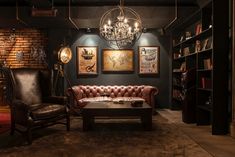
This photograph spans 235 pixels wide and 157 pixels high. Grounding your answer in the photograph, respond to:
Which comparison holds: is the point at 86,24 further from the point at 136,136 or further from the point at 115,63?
the point at 136,136

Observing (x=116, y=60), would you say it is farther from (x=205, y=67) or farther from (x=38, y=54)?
(x=205, y=67)

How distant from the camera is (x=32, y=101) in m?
5.09

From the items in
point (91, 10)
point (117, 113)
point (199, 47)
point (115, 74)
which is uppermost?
point (91, 10)

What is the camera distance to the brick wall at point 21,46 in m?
8.52

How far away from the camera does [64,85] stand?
8.06 m

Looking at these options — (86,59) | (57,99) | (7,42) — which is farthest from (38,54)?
(57,99)

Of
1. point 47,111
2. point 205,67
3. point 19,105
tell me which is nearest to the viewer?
point 19,105

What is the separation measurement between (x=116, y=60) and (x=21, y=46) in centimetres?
310

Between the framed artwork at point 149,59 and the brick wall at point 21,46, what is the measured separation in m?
3.08

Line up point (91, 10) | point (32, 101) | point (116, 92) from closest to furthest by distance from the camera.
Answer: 1. point (32, 101)
2. point (91, 10)
3. point (116, 92)

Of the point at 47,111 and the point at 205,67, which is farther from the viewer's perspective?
the point at 205,67

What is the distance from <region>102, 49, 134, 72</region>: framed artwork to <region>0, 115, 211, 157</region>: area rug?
9.71ft

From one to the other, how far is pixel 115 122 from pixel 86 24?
288 centimetres

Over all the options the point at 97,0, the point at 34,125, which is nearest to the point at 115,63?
the point at 97,0
